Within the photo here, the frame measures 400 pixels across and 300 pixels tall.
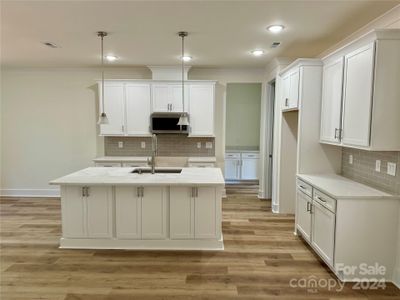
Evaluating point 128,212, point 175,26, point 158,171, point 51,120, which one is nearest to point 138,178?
point 128,212

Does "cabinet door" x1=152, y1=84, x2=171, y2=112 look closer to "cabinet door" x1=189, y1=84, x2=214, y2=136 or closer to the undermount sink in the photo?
"cabinet door" x1=189, y1=84, x2=214, y2=136

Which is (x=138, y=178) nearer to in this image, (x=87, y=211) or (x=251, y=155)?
(x=87, y=211)

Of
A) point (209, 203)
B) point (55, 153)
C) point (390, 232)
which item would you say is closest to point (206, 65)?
point (209, 203)

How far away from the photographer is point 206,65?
5617 mm

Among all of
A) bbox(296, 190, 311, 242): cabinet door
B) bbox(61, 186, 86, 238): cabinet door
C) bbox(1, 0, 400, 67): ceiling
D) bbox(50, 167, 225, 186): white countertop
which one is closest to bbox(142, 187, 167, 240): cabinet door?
bbox(50, 167, 225, 186): white countertop

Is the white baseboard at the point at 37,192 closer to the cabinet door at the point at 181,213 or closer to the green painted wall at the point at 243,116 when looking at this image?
the cabinet door at the point at 181,213

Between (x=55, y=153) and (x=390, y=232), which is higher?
(x=55, y=153)

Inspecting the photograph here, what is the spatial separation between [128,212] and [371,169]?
2796mm

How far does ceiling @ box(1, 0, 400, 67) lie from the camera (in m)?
2.78

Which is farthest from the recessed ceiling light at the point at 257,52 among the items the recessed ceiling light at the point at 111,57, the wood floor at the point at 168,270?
the wood floor at the point at 168,270

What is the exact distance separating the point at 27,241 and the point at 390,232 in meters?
4.19

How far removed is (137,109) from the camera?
5.60 m

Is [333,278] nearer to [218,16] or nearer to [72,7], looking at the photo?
[218,16]

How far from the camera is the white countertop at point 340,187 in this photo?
2781 millimetres
